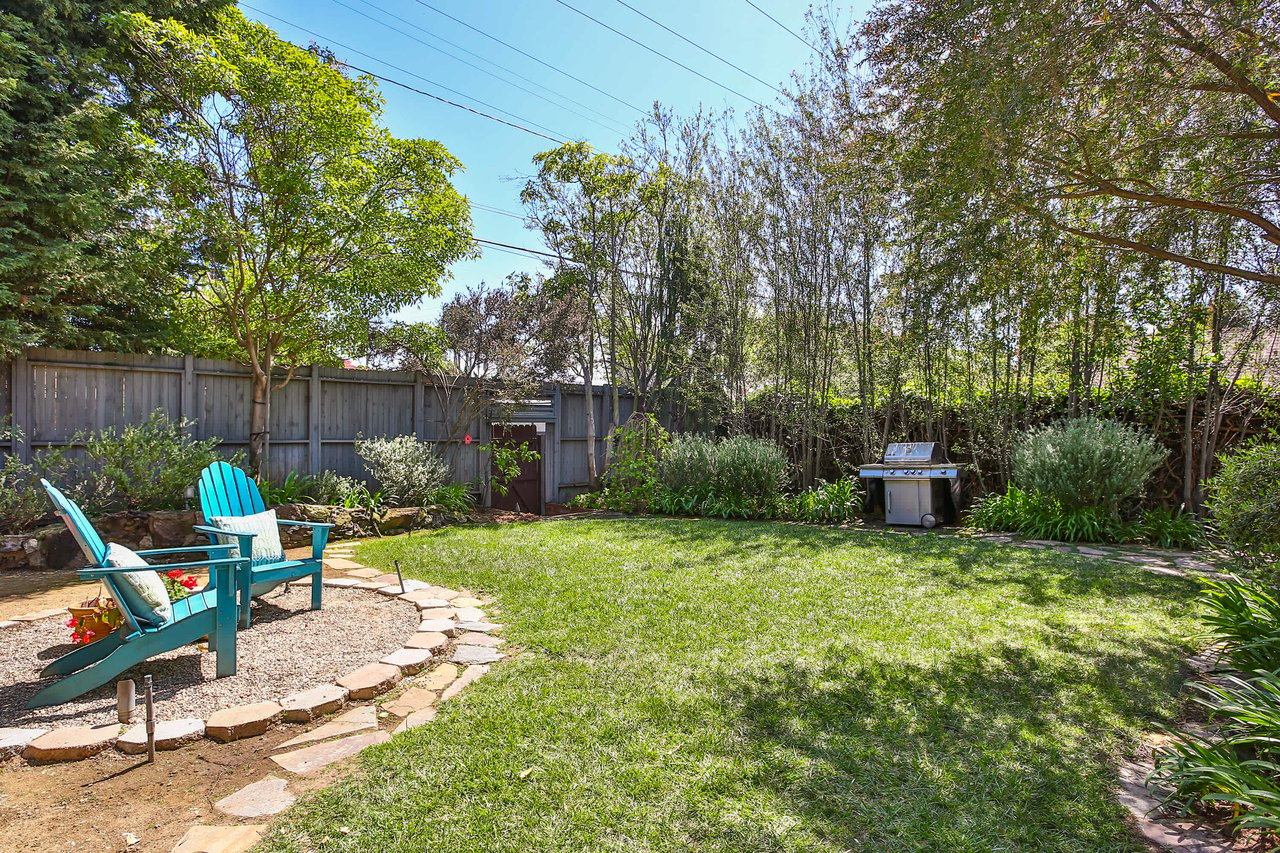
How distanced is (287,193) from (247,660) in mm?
4393

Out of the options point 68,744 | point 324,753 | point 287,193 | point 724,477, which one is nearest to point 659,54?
point 287,193

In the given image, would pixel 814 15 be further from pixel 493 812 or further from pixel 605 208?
pixel 493 812

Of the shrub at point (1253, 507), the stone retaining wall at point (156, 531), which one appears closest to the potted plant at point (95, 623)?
the stone retaining wall at point (156, 531)

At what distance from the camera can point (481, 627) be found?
3.31 metres

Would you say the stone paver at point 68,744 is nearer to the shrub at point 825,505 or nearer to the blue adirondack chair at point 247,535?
the blue adirondack chair at point 247,535

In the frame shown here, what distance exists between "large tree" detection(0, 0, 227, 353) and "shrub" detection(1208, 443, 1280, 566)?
26.4 ft

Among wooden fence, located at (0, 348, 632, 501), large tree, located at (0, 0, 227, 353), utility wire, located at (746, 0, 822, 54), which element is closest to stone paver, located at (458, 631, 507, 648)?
wooden fence, located at (0, 348, 632, 501)

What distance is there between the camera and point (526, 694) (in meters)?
2.41

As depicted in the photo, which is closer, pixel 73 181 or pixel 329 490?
pixel 73 181

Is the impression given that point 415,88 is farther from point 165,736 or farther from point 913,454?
point 165,736

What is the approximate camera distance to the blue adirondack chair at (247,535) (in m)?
3.14

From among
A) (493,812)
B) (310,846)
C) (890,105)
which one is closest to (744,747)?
(493,812)

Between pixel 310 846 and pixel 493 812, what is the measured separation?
44 centimetres

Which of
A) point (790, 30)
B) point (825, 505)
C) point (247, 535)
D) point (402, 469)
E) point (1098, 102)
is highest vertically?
point (790, 30)
